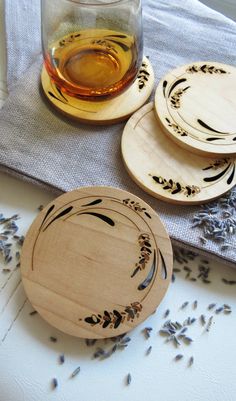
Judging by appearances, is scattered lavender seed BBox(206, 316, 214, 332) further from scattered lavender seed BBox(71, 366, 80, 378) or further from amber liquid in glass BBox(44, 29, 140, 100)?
amber liquid in glass BBox(44, 29, 140, 100)

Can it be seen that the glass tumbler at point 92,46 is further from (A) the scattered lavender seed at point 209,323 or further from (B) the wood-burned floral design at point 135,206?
(A) the scattered lavender seed at point 209,323

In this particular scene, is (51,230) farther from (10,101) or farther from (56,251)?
(10,101)

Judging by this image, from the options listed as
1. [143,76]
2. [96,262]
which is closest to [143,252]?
[96,262]

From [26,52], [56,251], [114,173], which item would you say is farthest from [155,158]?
[26,52]

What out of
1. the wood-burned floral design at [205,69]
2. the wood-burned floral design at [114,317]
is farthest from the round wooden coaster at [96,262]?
the wood-burned floral design at [205,69]

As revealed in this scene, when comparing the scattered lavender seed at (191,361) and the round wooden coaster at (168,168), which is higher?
the round wooden coaster at (168,168)

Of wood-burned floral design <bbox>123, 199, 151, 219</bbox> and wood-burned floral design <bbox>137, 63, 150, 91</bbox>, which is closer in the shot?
Answer: wood-burned floral design <bbox>123, 199, 151, 219</bbox>

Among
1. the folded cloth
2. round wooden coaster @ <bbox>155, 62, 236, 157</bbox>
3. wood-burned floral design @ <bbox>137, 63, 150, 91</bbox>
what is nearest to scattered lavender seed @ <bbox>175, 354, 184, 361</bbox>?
the folded cloth
